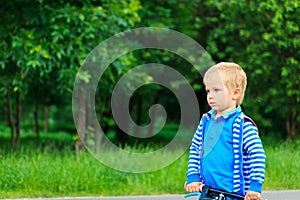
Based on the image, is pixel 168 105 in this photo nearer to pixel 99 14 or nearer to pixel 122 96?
pixel 122 96

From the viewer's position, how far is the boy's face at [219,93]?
136 inches

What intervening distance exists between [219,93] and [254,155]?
39 centimetres

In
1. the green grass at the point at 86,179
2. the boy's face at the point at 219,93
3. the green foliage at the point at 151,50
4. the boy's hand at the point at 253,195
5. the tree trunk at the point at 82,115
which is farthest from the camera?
the tree trunk at the point at 82,115

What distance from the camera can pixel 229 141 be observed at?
349cm

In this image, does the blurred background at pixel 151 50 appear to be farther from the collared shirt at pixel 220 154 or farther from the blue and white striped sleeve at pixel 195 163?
the collared shirt at pixel 220 154

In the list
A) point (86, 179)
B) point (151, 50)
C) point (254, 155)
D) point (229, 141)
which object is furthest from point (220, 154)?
point (151, 50)

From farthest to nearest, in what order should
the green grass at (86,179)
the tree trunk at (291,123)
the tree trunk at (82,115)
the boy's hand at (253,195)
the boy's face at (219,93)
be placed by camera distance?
the tree trunk at (291,123) < the tree trunk at (82,115) < the green grass at (86,179) < the boy's face at (219,93) < the boy's hand at (253,195)

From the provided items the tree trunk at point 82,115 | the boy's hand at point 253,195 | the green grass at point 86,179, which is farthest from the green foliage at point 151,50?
the boy's hand at point 253,195

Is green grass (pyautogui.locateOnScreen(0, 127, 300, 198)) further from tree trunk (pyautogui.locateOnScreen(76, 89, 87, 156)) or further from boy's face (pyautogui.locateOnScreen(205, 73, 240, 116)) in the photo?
boy's face (pyautogui.locateOnScreen(205, 73, 240, 116))

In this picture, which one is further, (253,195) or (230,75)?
(230,75)

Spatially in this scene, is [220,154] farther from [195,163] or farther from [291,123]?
[291,123]

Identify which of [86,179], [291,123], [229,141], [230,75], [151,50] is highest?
[151,50]

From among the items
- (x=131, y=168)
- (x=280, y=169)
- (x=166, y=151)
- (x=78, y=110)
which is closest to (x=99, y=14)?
(x=78, y=110)

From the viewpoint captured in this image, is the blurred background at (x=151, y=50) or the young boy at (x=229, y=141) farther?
the blurred background at (x=151, y=50)
